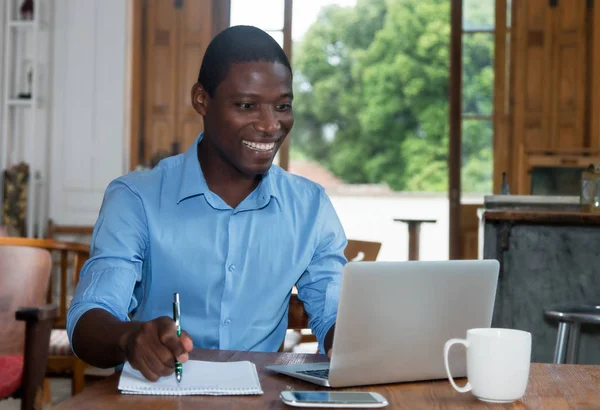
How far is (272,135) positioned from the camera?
1.68 m

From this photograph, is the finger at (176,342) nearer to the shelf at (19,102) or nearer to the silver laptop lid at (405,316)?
the silver laptop lid at (405,316)

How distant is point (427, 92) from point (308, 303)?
62.3 ft

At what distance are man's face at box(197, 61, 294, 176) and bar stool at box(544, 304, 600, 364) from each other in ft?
5.56

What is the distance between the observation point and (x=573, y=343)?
10.3ft

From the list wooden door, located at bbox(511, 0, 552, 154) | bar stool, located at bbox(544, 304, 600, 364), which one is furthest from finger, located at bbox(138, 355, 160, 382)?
wooden door, located at bbox(511, 0, 552, 154)

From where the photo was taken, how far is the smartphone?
1201 mm

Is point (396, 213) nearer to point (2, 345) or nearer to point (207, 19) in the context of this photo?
point (207, 19)

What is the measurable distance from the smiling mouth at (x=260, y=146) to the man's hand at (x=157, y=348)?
19.8 inches

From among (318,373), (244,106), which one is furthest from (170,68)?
(318,373)

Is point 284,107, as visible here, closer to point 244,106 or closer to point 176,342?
point 244,106

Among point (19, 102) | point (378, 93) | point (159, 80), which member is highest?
point (378, 93)

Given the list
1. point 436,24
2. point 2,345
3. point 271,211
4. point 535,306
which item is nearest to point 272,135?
point 271,211

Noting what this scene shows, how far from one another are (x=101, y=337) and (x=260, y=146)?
19.1 inches

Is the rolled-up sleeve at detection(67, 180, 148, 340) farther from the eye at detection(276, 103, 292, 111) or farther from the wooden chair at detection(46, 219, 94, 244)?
the wooden chair at detection(46, 219, 94, 244)
